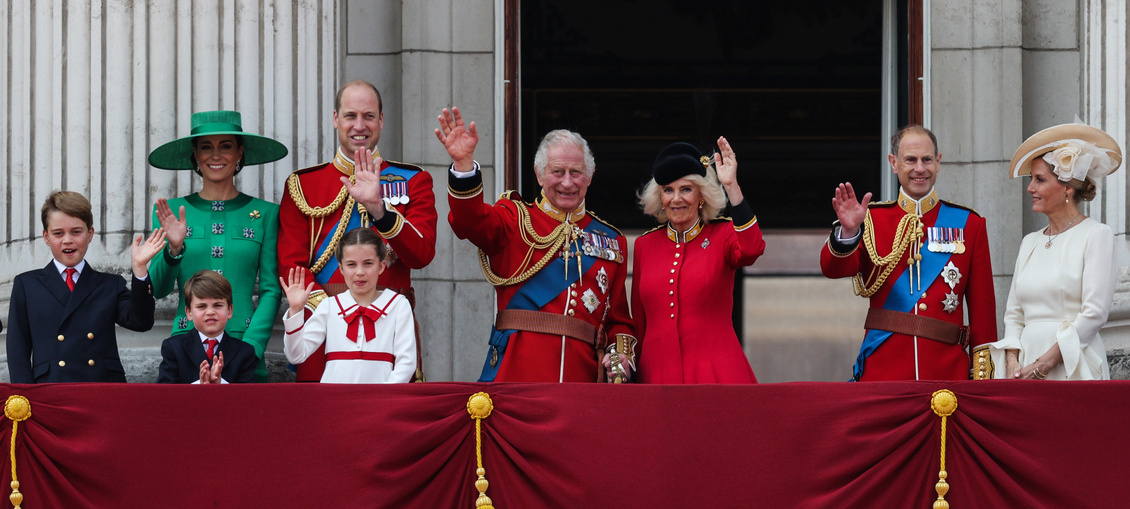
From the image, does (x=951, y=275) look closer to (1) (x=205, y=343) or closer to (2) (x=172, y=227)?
(1) (x=205, y=343)

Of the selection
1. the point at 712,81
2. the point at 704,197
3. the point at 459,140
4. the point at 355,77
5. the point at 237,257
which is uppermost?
the point at 712,81

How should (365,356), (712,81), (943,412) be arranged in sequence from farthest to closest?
(712,81), (365,356), (943,412)

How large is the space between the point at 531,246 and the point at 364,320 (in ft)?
2.45

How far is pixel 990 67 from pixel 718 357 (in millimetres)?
2730

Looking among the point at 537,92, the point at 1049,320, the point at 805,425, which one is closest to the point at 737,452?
the point at 805,425

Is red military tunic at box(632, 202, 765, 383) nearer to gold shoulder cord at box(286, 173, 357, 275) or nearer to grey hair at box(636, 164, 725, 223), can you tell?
grey hair at box(636, 164, 725, 223)

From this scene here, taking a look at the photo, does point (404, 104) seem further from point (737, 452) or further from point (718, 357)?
point (737, 452)

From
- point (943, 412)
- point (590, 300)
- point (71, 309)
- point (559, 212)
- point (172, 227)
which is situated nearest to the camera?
point (943, 412)

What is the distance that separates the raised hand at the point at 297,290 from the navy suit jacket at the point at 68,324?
48 centimetres

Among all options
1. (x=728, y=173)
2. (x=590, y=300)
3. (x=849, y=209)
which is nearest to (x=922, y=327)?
(x=849, y=209)

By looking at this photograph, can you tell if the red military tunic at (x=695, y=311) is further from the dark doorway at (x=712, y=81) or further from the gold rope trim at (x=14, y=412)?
the dark doorway at (x=712, y=81)

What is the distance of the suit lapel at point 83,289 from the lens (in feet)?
15.8

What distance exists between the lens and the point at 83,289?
15.9 ft

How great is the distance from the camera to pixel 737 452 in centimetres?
418
